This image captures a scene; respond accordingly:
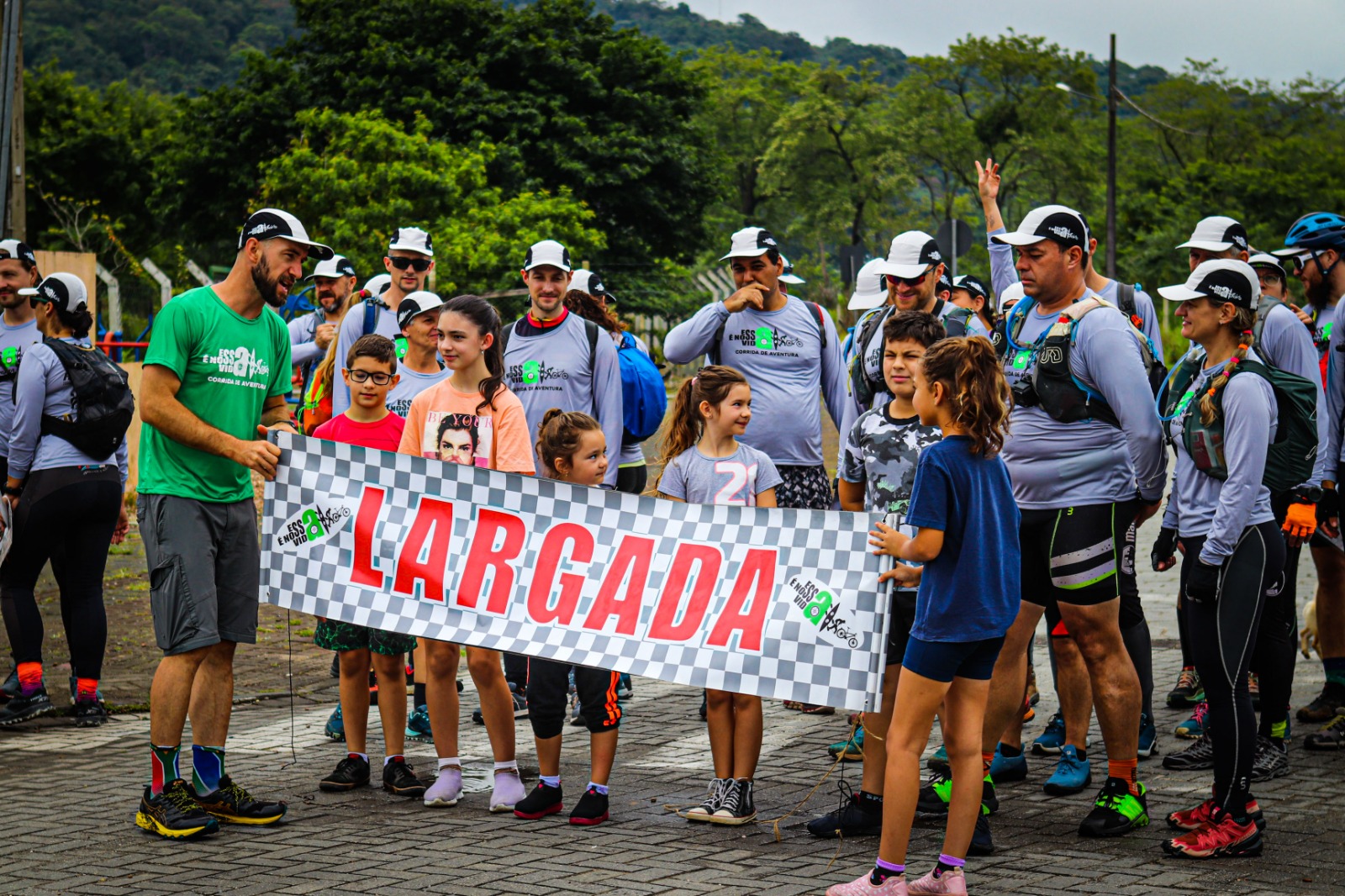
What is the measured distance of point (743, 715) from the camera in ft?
19.4

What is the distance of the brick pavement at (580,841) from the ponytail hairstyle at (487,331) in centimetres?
177

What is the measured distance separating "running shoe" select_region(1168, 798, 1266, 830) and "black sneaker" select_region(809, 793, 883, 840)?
3.74 feet

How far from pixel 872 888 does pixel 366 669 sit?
2.70m

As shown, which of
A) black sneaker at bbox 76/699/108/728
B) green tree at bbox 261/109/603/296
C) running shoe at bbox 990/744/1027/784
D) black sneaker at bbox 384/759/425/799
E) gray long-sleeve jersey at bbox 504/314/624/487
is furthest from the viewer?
green tree at bbox 261/109/603/296

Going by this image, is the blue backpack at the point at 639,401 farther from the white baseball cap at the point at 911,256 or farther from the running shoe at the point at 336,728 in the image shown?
the running shoe at the point at 336,728

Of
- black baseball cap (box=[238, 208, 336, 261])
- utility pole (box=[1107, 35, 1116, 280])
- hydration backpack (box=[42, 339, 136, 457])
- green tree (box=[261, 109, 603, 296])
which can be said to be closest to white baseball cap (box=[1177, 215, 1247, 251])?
black baseball cap (box=[238, 208, 336, 261])

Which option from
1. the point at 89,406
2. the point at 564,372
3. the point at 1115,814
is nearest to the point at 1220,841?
the point at 1115,814

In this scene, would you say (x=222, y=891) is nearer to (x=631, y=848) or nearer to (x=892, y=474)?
(x=631, y=848)

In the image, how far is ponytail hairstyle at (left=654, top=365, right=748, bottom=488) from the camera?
6.21 meters

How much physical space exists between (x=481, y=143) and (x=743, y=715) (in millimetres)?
37349

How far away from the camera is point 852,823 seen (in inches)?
227

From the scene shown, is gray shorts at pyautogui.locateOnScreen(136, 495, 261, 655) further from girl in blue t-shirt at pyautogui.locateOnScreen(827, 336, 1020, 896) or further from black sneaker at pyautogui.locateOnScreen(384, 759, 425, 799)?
girl in blue t-shirt at pyautogui.locateOnScreen(827, 336, 1020, 896)

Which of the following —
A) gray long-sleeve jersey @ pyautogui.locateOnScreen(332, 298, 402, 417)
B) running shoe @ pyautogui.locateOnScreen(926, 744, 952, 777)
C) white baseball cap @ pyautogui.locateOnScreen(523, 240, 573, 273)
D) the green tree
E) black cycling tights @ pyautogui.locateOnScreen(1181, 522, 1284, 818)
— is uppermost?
the green tree

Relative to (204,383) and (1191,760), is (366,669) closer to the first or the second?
(204,383)
